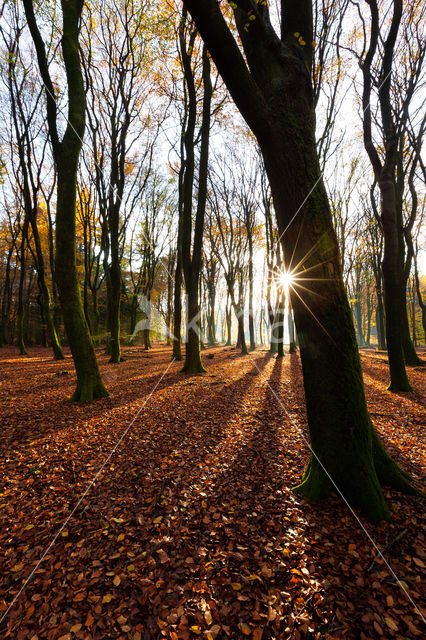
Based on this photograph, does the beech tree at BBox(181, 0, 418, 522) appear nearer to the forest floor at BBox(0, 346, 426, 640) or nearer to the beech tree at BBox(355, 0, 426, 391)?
the forest floor at BBox(0, 346, 426, 640)

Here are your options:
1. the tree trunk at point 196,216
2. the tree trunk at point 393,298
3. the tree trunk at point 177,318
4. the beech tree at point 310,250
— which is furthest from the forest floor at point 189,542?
the tree trunk at point 177,318

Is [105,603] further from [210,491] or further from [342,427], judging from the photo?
[342,427]

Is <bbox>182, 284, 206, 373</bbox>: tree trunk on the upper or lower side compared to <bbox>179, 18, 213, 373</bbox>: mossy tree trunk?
lower

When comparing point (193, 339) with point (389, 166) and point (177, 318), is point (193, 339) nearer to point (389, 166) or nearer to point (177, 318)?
point (177, 318)

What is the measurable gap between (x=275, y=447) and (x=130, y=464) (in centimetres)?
225

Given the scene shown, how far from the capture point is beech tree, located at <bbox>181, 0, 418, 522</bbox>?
261 cm

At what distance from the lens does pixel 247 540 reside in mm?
2375

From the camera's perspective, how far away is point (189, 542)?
237cm

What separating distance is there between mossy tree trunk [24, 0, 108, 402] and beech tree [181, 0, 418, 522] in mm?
4739

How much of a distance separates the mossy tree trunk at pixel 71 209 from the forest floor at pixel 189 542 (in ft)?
5.70

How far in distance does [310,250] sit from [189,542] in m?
3.10
